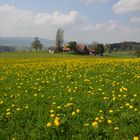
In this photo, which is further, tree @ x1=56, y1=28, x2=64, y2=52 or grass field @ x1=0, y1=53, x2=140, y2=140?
tree @ x1=56, y1=28, x2=64, y2=52

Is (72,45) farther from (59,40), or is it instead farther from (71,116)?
(71,116)

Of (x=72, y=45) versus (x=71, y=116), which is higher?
(x=72, y=45)

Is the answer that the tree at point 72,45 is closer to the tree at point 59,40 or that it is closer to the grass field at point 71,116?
the tree at point 59,40

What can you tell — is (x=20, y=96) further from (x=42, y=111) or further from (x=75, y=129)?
(x=75, y=129)

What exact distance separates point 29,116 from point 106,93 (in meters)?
3.15

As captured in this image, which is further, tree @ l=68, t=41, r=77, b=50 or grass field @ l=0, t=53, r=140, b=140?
tree @ l=68, t=41, r=77, b=50

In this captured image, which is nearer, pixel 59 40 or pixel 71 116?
pixel 71 116

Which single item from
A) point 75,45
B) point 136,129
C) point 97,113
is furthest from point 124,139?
point 75,45

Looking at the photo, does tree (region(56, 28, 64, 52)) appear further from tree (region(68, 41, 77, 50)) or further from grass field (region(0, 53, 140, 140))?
grass field (region(0, 53, 140, 140))

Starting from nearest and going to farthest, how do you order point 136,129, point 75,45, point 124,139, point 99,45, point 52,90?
point 124,139 < point 136,129 < point 52,90 < point 75,45 < point 99,45

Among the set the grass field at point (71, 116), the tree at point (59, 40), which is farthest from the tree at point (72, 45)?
the grass field at point (71, 116)

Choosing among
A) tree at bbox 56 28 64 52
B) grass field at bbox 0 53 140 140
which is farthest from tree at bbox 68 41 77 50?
grass field at bbox 0 53 140 140

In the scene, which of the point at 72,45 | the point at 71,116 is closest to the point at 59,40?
the point at 72,45

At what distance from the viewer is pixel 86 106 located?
26.6 ft
